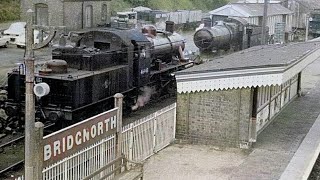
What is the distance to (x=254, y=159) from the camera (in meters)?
13.7

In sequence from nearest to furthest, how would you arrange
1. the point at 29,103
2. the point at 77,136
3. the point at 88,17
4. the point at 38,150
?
the point at 29,103
the point at 38,150
the point at 77,136
the point at 88,17

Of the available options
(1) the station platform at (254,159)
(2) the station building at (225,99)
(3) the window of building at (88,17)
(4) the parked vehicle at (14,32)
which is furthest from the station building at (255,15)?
(2) the station building at (225,99)

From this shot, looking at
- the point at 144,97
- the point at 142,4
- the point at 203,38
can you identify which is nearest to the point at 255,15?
the point at 203,38

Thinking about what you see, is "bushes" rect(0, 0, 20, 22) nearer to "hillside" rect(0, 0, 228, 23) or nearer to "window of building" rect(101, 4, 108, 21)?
"hillside" rect(0, 0, 228, 23)

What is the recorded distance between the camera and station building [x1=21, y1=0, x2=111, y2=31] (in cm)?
3660

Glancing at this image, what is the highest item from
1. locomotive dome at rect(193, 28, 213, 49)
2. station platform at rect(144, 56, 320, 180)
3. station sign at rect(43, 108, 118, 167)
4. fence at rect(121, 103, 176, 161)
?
locomotive dome at rect(193, 28, 213, 49)

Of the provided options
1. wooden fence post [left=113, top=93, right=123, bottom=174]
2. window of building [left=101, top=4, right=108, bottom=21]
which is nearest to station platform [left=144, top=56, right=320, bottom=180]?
wooden fence post [left=113, top=93, right=123, bottom=174]

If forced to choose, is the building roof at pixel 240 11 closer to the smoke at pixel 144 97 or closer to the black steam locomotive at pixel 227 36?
the black steam locomotive at pixel 227 36

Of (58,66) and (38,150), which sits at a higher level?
(58,66)

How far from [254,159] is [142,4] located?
48264mm

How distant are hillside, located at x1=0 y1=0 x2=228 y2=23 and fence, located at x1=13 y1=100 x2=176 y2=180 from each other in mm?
33637

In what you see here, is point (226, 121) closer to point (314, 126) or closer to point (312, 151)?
point (312, 151)

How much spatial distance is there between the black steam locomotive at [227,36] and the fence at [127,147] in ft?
66.8

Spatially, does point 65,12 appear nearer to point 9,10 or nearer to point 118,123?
point 9,10
